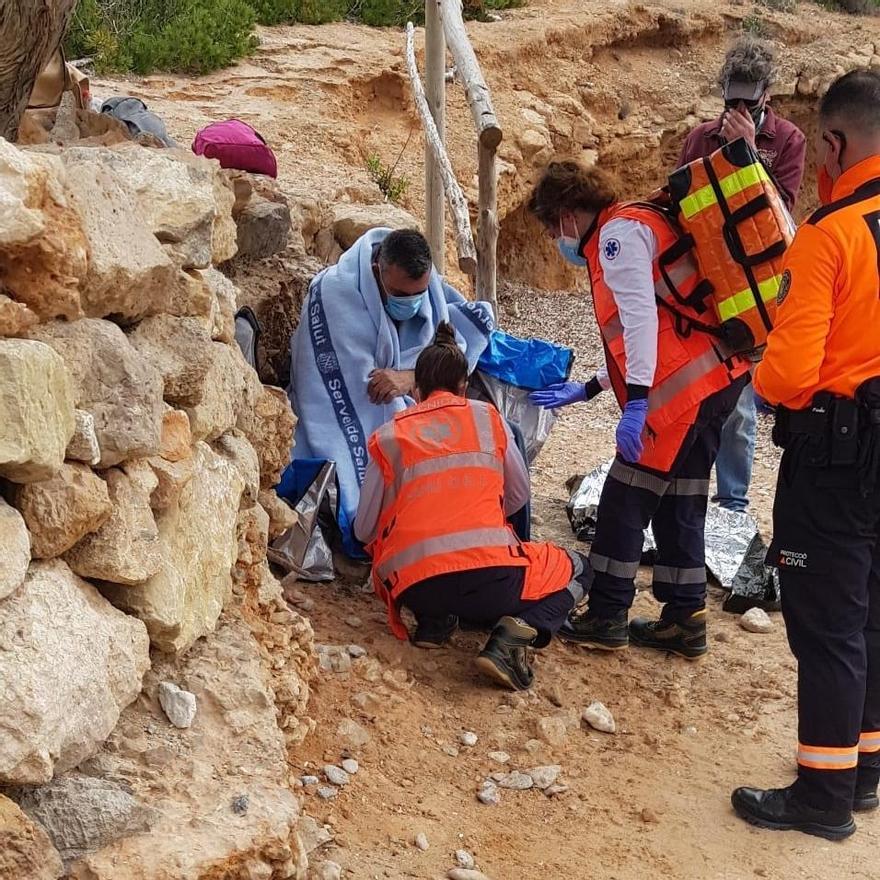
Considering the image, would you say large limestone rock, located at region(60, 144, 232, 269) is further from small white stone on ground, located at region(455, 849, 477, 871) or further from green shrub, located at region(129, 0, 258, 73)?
green shrub, located at region(129, 0, 258, 73)

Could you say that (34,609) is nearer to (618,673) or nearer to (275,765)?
(275,765)

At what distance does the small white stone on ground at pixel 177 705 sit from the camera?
2.62 m

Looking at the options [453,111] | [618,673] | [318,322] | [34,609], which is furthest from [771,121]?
[453,111]

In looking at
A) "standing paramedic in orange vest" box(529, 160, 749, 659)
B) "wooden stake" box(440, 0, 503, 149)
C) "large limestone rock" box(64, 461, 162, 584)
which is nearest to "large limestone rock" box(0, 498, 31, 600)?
"large limestone rock" box(64, 461, 162, 584)

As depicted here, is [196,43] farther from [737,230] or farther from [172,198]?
[172,198]

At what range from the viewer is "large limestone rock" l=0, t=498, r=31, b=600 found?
2.13 metres

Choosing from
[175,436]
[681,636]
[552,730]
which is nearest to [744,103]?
[681,636]

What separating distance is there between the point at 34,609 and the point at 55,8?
177cm

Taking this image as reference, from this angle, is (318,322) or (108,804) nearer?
(108,804)

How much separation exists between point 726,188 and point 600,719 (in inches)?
68.2

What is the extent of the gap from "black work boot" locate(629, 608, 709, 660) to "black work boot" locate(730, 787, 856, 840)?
97 cm

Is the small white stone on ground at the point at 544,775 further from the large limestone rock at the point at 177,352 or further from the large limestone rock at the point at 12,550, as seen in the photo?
the large limestone rock at the point at 12,550

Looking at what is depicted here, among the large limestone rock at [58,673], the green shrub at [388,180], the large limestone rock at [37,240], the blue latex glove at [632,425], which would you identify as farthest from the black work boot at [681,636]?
the green shrub at [388,180]

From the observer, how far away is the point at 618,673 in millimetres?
4199
